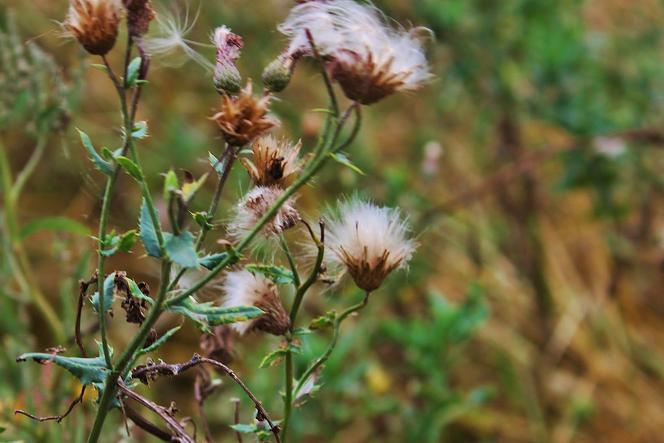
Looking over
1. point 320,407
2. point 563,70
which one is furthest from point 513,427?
point 563,70

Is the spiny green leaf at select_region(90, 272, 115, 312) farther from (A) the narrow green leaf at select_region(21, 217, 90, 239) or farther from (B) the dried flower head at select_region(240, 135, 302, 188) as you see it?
(A) the narrow green leaf at select_region(21, 217, 90, 239)

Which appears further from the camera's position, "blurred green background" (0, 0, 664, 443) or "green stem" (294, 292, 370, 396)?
"blurred green background" (0, 0, 664, 443)

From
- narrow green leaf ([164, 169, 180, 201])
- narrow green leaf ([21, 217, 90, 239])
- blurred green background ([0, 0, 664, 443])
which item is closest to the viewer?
narrow green leaf ([164, 169, 180, 201])

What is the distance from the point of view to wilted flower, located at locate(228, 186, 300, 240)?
56cm

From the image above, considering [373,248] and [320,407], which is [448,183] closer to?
[320,407]

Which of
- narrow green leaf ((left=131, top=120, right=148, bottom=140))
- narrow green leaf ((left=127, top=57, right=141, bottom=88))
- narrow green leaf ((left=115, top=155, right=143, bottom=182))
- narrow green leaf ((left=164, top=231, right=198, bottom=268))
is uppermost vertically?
narrow green leaf ((left=127, top=57, right=141, bottom=88))

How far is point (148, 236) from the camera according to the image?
19.7 inches

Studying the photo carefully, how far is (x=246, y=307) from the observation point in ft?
1.74

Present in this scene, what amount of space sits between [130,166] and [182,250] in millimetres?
54

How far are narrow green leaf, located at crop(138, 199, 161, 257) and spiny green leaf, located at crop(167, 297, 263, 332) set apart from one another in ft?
0.10

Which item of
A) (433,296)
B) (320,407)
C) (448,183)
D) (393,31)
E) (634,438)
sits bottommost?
(634,438)

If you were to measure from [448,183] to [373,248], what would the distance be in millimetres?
1674

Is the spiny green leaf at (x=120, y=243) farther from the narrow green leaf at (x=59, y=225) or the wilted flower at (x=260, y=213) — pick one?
the narrow green leaf at (x=59, y=225)

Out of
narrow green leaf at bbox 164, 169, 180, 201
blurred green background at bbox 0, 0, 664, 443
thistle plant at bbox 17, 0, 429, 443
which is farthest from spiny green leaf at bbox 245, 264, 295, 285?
blurred green background at bbox 0, 0, 664, 443
